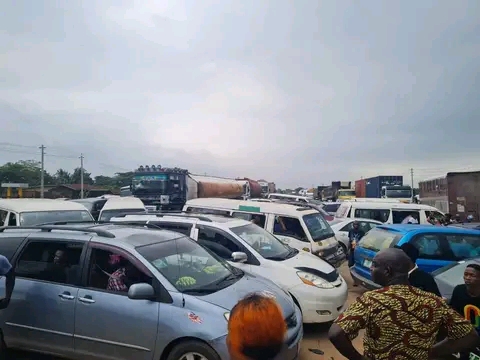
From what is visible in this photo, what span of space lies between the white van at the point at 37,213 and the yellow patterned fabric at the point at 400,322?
741 cm

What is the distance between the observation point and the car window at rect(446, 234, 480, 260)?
693cm

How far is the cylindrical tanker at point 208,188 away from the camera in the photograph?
73.1ft

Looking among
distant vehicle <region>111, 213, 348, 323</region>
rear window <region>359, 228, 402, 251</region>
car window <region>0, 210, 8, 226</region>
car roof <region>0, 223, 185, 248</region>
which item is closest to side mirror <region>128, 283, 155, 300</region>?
car roof <region>0, 223, 185, 248</region>

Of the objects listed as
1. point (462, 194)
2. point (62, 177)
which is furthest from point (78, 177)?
point (462, 194)

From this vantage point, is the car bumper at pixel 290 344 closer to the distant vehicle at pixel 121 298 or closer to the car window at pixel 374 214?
the distant vehicle at pixel 121 298

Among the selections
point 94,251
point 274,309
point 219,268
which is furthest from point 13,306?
point 274,309

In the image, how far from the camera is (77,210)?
980 centimetres

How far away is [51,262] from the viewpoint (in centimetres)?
441

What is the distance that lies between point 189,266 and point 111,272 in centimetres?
85

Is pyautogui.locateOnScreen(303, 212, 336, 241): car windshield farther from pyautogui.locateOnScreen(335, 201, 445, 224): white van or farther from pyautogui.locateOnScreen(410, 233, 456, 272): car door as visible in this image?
pyautogui.locateOnScreen(335, 201, 445, 224): white van

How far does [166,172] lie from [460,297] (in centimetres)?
1834

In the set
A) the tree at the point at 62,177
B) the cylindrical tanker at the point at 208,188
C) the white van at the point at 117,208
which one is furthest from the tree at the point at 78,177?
the white van at the point at 117,208

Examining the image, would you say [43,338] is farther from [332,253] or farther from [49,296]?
[332,253]

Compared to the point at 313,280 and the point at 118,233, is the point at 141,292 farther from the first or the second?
the point at 313,280
